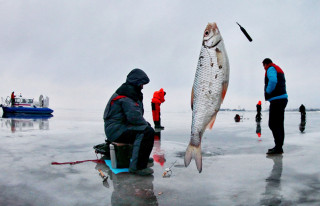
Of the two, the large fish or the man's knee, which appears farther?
the man's knee

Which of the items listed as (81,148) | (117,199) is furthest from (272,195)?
(81,148)

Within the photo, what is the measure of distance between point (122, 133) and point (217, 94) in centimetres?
227

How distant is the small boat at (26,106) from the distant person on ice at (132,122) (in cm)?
3275

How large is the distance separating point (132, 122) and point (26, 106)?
35.5m

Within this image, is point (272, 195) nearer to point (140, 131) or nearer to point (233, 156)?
point (140, 131)

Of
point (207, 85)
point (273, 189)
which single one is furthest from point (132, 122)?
point (273, 189)

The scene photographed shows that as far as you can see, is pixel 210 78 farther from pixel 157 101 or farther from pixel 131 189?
pixel 157 101

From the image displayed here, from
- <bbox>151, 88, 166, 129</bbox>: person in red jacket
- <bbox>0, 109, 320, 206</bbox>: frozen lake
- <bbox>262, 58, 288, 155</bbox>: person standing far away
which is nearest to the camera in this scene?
<bbox>0, 109, 320, 206</bbox>: frozen lake

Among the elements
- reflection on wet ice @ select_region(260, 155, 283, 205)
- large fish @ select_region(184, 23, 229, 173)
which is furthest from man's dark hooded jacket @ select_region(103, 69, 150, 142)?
reflection on wet ice @ select_region(260, 155, 283, 205)

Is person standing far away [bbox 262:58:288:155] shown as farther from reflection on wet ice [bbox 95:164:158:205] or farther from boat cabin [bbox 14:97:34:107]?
boat cabin [bbox 14:97:34:107]

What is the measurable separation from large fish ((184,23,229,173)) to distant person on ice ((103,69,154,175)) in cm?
169

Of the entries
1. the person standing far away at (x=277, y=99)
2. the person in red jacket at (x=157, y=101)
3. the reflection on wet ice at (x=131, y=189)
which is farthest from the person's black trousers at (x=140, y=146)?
the person in red jacket at (x=157, y=101)

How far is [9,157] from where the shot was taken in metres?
5.45

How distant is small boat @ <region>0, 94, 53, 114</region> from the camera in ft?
109
